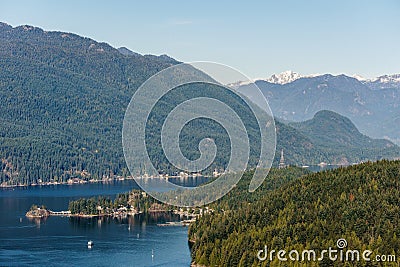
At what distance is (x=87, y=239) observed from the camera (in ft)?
264

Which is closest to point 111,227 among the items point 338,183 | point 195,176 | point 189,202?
point 189,202

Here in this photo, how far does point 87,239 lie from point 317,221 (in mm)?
27673

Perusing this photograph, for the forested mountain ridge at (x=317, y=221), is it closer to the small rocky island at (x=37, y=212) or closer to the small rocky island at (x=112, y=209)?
the small rocky island at (x=112, y=209)

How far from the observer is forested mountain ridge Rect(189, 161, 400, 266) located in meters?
58.2

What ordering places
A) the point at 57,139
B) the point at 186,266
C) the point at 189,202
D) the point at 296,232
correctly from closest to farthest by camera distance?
the point at 296,232 < the point at 186,266 < the point at 189,202 < the point at 57,139

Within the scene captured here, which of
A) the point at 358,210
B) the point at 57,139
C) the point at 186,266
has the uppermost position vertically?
the point at 57,139

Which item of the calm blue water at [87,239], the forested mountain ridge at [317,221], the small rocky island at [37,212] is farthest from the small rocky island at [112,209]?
the forested mountain ridge at [317,221]

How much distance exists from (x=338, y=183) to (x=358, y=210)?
7184 mm

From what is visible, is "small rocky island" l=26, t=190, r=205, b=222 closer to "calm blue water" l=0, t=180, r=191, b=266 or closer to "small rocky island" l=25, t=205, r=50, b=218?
"small rocky island" l=25, t=205, r=50, b=218

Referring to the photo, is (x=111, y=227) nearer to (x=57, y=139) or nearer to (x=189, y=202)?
(x=189, y=202)

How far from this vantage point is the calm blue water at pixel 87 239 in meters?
69.1

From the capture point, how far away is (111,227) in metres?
89.5

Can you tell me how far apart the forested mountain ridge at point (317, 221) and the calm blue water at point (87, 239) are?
445 cm

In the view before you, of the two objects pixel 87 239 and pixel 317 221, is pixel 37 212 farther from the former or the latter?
pixel 317 221
